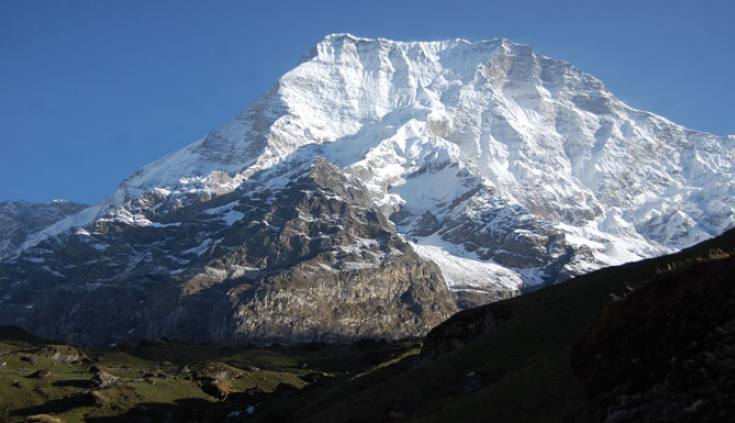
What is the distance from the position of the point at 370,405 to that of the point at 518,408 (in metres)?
18.3

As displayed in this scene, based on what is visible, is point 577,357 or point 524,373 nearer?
point 577,357

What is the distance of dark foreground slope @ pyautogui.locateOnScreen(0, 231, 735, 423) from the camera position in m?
20.1

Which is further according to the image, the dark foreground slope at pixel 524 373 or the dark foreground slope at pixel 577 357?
the dark foreground slope at pixel 524 373

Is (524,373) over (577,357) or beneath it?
beneath

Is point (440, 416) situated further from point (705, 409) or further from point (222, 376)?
point (222, 376)

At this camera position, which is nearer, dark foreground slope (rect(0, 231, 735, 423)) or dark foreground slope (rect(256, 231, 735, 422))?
dark foreground slope (rect(256, 231, 735, 422))

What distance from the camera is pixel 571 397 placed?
30438 millimetres

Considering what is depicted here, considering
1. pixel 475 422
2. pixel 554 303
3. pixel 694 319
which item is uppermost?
pixel 554 303

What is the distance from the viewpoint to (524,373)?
37156mm

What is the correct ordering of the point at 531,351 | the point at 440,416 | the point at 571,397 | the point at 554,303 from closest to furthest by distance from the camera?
1. the point at 571,397
2. the point at 440,416
3. the point at 531,351
4. the point at 554,303

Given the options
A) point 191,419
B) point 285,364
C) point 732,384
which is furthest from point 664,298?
point 285,364

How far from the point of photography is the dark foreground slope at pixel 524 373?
20.1m

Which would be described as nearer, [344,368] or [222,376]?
[222,376]

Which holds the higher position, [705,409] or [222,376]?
[222,376]
